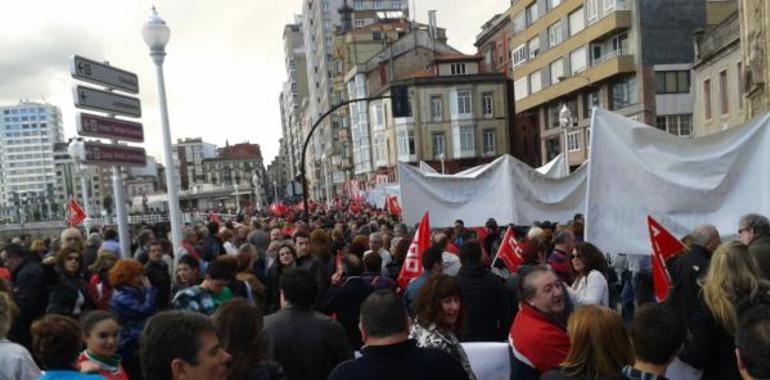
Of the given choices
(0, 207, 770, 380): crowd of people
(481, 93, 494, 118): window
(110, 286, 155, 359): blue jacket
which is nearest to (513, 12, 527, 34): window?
(481, 93, 494, 118): window

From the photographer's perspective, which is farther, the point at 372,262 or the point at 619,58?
the point at 619,58

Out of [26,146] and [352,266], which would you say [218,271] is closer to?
[352,266]

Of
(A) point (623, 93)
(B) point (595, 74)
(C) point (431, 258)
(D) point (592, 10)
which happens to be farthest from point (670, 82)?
(C) point (431, 258)

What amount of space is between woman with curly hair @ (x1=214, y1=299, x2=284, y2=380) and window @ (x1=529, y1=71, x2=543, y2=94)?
42240 millimetres

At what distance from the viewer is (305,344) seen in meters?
4.37

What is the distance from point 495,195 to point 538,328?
756 cm

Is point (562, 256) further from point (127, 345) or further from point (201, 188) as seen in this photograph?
point (201, 188)

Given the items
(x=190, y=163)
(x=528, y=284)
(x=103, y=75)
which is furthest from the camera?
(x=190, y=163)

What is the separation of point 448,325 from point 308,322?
869 mm

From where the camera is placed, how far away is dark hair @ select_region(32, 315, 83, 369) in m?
3.68

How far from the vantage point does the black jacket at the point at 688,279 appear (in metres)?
4.98

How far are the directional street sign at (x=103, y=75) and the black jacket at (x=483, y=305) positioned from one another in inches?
206

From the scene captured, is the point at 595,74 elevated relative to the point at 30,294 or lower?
elevated

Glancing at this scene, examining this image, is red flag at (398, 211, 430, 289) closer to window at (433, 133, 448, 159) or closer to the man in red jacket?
the man in red jacket
